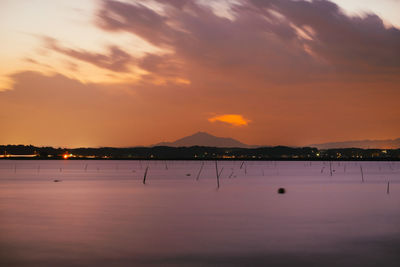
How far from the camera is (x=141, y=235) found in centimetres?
2438

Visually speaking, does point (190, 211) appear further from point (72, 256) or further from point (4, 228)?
point (72, 256)

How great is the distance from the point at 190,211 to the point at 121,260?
17.7m

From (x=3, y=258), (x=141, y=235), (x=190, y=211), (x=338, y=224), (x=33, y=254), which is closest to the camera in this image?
(x=3, y=258)

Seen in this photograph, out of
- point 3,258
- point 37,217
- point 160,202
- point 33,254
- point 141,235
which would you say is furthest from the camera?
point 160,202

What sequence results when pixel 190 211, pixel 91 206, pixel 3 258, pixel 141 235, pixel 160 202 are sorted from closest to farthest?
pixel 3 258
pixel 141 235
pixel 190 211
pixel 91 206
pixel 160 202

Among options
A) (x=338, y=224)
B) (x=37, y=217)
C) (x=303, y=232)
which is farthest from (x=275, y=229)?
(x=37, y=217)

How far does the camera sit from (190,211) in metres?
36.2

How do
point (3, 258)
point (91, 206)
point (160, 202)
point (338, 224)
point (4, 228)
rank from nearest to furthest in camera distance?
point (3, 258)
point (4, 228)
point (338, 224)
point (91, 206)
point (160, 202)

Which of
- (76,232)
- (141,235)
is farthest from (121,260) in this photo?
(76,232)

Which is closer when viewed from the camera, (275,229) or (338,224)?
(275,229)

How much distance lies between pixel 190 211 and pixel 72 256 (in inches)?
685

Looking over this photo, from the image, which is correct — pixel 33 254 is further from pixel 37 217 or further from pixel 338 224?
pixel 338 224

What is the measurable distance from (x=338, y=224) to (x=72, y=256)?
16033 mm

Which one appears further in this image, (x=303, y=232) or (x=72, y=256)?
(x=303, y=232)
